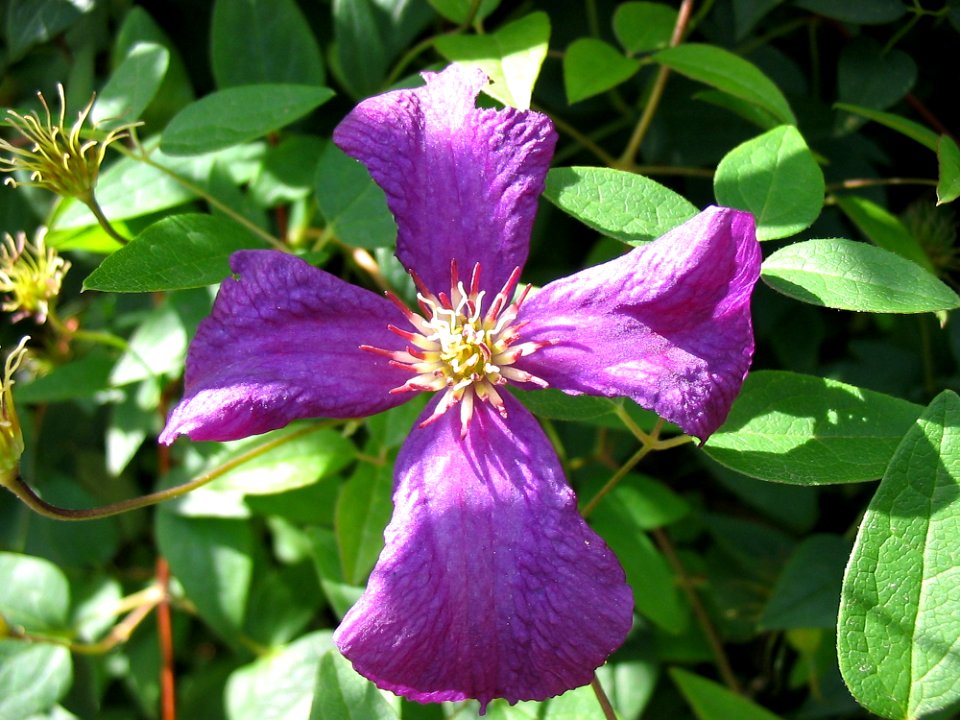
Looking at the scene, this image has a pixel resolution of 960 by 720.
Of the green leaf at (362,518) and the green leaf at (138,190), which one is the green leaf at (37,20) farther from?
the green leaf at (362,518)

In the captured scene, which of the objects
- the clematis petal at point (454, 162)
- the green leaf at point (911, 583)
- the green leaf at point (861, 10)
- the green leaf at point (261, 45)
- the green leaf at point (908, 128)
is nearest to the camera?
→ the green leaf at point (911, 583)

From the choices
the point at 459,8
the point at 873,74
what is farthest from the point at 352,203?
the point at 873,74

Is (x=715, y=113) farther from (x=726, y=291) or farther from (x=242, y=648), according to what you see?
(x=242, y=648)

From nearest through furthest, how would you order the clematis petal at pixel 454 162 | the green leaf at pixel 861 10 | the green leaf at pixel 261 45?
the clematis petal at pixel 454 162 < the green leaf at pixel 861 10 < the green leaf at pixel 261 45

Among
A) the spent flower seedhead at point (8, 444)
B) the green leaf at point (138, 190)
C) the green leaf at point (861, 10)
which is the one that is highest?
the green leaf at point (861, 10)

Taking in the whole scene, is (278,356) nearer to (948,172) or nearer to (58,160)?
(58,160)

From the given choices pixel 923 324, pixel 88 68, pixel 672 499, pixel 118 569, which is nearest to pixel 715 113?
pixel 923 324

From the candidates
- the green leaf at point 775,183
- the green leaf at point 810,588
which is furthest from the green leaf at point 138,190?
the green leaf at point 810,588

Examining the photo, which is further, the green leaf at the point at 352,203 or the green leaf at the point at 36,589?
the green leaf at the point at 36,589
